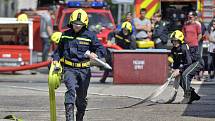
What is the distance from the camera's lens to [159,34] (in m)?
19.0

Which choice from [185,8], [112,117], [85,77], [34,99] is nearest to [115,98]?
[34,99]

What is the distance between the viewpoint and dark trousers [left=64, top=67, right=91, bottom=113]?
958cm

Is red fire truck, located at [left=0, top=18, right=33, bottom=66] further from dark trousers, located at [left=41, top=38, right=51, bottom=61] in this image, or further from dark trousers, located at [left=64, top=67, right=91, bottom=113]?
dark trousers, located at [left=64, top=67, right=91, bottom=113]

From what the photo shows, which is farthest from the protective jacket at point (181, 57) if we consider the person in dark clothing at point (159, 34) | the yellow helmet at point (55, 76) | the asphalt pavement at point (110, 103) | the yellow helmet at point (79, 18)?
the person in dark clothing at point (159, 34)

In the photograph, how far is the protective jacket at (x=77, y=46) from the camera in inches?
385

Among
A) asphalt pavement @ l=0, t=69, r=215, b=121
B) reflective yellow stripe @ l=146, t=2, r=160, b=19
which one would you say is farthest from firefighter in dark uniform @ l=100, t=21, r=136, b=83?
reflective yellow stripe @ l=146, t=2, r=160, b=19

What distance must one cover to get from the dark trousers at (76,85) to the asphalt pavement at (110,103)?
4.31 ft

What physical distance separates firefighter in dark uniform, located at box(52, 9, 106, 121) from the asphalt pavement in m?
1.43

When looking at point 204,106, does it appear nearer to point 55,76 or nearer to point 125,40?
point 55,76

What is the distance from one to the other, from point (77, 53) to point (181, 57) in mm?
3577

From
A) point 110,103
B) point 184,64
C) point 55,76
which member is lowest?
point 110,103

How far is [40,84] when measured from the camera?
1684 centimetres

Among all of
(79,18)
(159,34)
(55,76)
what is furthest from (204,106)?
(159,34)

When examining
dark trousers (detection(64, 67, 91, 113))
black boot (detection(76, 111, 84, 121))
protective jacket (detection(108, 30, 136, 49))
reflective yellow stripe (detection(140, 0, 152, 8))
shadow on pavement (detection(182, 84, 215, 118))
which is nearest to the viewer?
dark trousers (detection(64, 67, 91, 113))
